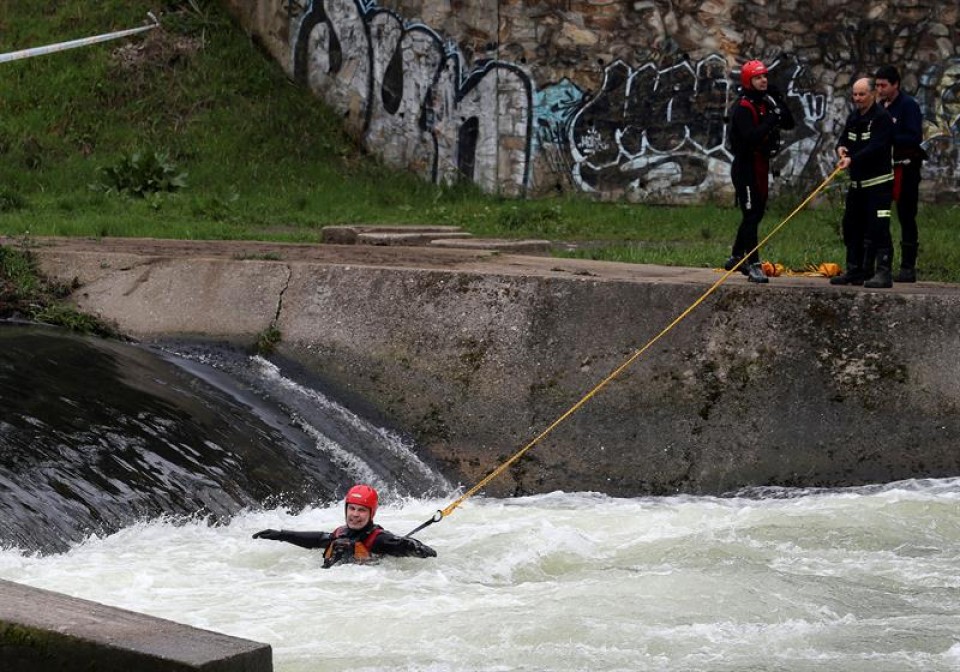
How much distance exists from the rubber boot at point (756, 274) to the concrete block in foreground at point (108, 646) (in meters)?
7.15

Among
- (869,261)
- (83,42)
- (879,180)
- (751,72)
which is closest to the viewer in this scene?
(751,72)

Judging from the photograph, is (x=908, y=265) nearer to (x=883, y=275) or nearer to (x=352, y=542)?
(x=883, y=275)

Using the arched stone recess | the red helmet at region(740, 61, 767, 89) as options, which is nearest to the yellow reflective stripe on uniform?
the red helmet at region(740, 61, 767, 89)

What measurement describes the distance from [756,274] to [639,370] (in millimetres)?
1207

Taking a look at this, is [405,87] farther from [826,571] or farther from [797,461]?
[826,571]

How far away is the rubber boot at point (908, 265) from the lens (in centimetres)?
1224

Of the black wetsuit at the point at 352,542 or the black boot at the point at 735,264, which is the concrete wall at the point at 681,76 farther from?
the black wetsuit at the point at 352,542

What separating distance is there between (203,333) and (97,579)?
479 cm

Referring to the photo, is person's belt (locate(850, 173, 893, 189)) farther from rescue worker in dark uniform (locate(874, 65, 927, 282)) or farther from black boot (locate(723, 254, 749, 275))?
black boot (locate(723, 254, 749, 275))

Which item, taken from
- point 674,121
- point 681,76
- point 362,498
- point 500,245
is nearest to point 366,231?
point 500,245

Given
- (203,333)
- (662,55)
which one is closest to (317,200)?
(662,55)

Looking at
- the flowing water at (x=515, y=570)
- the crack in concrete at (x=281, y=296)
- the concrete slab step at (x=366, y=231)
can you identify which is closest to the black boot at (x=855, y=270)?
the flowing water at (x=515, y=570)

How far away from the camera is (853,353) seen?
1121cm

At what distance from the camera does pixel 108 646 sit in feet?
16.9
